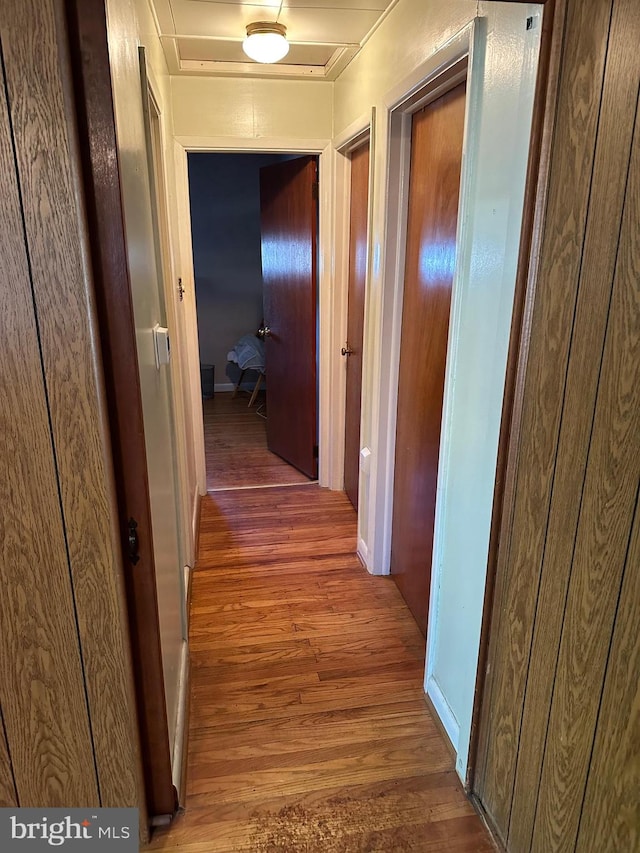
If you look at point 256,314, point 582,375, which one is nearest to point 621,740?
point 582,375

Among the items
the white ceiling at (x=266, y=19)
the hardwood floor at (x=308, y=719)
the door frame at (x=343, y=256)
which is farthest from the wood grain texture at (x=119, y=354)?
the door frame at (x=343, y=256)

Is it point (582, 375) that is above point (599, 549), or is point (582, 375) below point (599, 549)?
above

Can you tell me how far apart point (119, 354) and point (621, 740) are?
1157mm

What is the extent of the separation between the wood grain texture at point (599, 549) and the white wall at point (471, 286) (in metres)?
0.35

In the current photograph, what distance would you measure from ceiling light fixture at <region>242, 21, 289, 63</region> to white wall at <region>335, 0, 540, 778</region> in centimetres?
39

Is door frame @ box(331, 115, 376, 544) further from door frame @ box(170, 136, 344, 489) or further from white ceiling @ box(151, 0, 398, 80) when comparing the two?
white ceiling @ box(151, 0, 398, 80)

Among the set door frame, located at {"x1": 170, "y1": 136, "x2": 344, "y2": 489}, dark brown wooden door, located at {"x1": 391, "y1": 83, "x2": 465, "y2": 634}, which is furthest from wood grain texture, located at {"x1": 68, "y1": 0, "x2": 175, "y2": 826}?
door frame, located at {"x1": 170, "y1": 136, "x2": 344, "y2": 489}

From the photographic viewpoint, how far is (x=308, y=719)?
1.83 meters

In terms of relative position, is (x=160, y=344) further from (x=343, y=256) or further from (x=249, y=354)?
(x=249, y=354)

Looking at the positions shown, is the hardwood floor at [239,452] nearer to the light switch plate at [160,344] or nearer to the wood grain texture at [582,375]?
the light switch plate at [160,344]

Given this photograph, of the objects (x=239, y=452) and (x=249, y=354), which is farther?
(x=249, y=354)

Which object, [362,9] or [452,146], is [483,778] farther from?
[362,9]

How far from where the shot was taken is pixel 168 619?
65.6 inches

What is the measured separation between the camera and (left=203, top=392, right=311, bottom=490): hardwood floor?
3.68 metres
